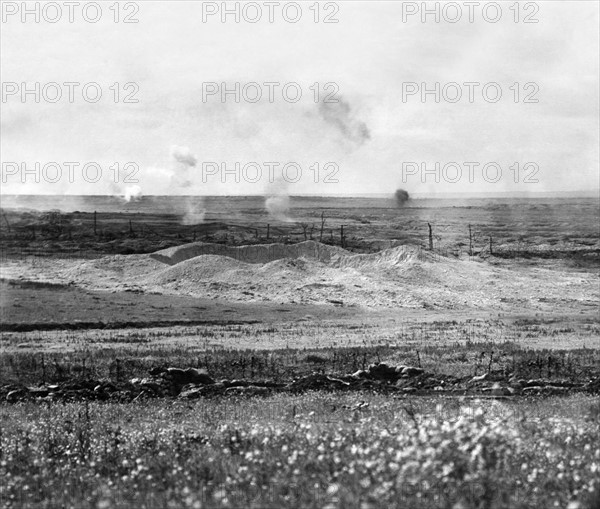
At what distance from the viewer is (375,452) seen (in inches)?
284

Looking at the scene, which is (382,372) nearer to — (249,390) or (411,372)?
(411,372)

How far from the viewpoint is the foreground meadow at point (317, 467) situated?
600 centimetres

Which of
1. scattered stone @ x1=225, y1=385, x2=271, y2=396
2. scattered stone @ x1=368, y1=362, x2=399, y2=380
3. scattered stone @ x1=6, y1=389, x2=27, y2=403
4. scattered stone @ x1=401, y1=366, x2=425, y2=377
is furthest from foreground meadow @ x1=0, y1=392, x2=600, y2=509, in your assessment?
scattered stone @ x1=401, y1=366, x2=425, y2=377

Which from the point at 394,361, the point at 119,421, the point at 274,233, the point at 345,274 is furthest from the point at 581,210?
the point at 119,421

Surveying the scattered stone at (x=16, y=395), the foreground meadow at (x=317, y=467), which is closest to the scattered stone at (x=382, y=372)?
the scattered stone at (x=16, y=395)

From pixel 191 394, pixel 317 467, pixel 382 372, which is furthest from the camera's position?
pixel 382 372

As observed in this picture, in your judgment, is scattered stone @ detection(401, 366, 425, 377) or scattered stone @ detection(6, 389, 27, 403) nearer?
scattered stone @ detection(6, 389, 27, 403)

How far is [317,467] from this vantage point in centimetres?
706

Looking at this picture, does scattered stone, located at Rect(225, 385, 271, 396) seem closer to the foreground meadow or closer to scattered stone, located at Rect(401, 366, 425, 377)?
scattered stone, located at Rect(401, 366, 425, 377)

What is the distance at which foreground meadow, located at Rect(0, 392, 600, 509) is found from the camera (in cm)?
600

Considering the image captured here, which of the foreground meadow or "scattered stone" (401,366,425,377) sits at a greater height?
the foreground meadow

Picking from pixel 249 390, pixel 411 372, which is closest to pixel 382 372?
pixel 411 372

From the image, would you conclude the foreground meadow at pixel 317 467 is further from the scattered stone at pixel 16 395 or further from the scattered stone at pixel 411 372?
the scattered stone at pixel 411 372

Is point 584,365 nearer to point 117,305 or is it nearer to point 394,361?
point 394,361
